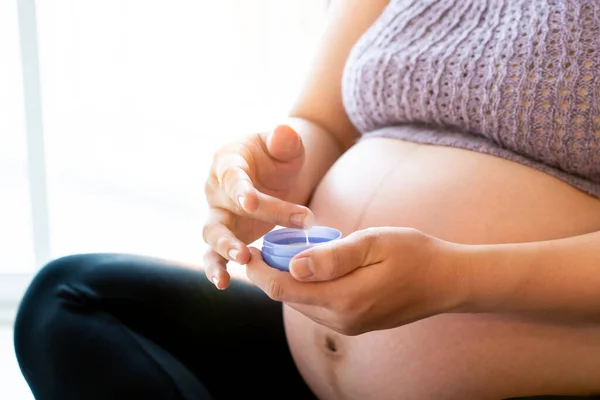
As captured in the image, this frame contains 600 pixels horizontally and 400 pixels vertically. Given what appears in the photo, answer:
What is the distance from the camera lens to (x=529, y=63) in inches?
29.4

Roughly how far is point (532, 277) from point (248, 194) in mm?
314

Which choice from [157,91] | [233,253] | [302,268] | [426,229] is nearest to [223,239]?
[233,253]

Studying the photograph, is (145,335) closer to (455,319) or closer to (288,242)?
(288,242)

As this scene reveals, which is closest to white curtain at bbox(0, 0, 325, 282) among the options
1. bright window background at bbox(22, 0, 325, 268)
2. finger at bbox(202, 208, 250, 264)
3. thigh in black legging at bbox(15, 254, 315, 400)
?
bright window background at bbox(22, 0, 325, 268)

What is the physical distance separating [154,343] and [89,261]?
0.51 ft

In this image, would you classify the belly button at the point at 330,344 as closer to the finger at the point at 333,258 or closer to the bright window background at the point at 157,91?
the finger at the point at 333,258

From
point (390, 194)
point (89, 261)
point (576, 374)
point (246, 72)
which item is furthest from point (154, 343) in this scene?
point (246, 72)

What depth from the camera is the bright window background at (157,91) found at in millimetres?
1690

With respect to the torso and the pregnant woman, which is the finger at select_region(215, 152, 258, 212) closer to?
the pregnant woman

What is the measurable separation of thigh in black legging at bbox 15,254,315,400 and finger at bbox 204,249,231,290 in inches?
7.0

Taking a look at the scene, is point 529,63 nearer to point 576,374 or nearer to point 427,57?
point 427,57

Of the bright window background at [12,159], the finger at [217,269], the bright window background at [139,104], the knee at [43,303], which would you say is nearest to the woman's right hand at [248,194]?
the finger at [217,269]

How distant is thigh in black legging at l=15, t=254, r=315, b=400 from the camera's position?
79 cm

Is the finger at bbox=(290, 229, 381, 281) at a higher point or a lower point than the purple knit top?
lower
